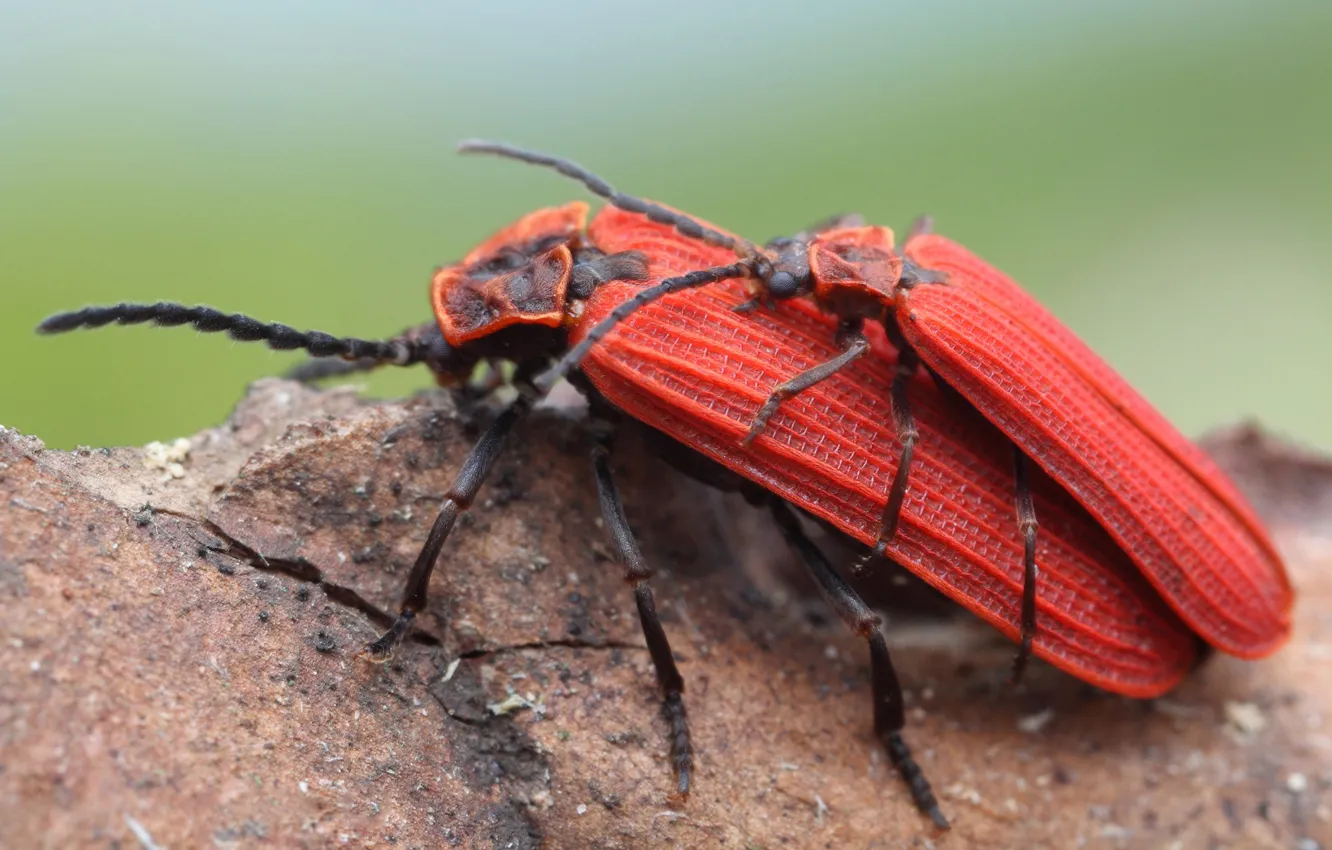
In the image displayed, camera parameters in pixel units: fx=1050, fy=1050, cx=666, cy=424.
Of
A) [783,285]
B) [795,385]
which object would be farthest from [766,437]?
[783,285]

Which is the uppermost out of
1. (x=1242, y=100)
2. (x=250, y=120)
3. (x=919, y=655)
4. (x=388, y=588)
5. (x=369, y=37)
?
(x=1242, y=100)

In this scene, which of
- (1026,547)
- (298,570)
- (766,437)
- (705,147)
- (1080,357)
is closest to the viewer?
(298,570)

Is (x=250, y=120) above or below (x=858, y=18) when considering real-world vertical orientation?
below

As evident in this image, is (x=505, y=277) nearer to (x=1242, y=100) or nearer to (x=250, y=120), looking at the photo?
(x=250, y=120)

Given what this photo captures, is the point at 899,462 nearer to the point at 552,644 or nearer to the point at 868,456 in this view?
the point at 868,456

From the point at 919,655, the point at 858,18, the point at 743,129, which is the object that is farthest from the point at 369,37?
the point at 919,655
